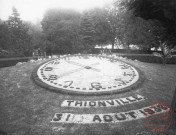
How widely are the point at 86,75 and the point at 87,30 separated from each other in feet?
61.5

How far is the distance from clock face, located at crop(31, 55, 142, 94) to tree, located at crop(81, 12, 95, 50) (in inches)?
563

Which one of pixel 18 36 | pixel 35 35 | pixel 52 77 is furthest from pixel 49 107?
pixel 35 35

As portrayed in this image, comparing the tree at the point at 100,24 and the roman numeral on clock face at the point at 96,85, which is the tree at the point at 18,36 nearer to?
the tree at the point at 100,24

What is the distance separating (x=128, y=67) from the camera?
14.8 m

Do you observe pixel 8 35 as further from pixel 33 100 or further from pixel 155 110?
pixel 155 110

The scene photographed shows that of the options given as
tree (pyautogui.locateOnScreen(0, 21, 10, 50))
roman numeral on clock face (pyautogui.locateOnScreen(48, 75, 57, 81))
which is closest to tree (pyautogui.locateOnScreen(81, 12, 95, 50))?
tree (pyautogui.locateOnScreen(0, 21, 10, 50))

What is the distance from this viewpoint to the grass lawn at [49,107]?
270 inches

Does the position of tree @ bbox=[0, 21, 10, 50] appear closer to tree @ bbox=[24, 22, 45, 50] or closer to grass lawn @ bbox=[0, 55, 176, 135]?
tree @ bbox=[24, 22, 45, 50]

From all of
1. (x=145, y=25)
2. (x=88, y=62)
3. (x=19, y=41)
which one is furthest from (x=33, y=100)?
(x=19, y=41)

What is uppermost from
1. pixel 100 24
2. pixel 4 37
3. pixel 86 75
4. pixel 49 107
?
pixel 100 24

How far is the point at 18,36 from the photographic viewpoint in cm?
3047

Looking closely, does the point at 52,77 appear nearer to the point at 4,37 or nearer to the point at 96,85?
the point at 96,85

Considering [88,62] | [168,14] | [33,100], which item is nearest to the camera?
[168,14]

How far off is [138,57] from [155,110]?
45.4 feet
